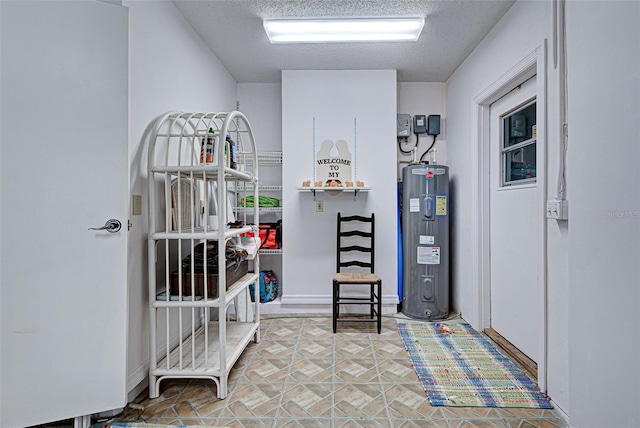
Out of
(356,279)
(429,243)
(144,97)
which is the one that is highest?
(144,97)

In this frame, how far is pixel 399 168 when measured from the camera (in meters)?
3.48

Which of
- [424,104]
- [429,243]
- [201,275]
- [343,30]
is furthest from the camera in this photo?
[424,104]

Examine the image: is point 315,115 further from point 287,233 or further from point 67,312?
point 67,312

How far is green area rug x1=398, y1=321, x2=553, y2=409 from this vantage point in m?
1.68

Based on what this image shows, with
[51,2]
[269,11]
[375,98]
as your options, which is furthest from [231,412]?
[375,98]

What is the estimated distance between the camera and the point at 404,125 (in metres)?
3.37

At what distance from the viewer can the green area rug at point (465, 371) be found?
1.68 m

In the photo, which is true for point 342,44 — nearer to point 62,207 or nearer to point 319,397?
point 62,207

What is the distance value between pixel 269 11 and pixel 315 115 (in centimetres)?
110

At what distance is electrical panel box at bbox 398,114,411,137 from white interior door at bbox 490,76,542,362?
938 mm

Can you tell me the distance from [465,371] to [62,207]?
2.52m

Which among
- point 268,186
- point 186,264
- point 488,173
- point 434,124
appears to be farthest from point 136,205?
point 434,124

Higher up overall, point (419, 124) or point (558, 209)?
point (419, 124)

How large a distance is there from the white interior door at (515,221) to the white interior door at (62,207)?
2422 millimetres
